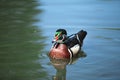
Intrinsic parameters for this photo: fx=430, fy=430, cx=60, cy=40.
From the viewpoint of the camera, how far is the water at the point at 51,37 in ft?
32.9

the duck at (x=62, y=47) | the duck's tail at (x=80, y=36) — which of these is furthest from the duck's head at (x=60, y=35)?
the duck's tail at (x=80, y=36)

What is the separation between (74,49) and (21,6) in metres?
6.47

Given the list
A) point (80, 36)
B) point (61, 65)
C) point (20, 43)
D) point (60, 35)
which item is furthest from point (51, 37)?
point (61, 65)

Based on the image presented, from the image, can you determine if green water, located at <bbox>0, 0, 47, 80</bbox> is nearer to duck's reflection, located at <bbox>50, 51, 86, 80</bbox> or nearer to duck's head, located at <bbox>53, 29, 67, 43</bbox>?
duck's reflection, located at <bbox>50, 51, 86, 80</bbox>

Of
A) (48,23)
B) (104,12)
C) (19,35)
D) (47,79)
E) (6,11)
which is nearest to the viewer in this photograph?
(47,79)

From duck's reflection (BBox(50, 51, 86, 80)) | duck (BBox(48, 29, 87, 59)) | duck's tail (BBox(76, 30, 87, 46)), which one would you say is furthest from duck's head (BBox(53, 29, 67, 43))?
duck's tail (BBox(76, 30, 87, 46))

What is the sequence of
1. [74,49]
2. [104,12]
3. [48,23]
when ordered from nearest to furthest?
[74,49]
[48,23]
[104,12]

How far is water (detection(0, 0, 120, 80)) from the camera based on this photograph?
32.9ft

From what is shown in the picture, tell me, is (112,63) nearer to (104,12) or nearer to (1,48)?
(1,48)

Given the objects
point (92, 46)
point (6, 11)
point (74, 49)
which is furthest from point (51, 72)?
point (6, 11)

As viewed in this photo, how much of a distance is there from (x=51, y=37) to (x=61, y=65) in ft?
7.21

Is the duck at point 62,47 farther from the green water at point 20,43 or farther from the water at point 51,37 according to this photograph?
the green water at point 20,43

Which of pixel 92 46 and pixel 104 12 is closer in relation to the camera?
pixel 92 46

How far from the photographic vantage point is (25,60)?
10.9 metres
